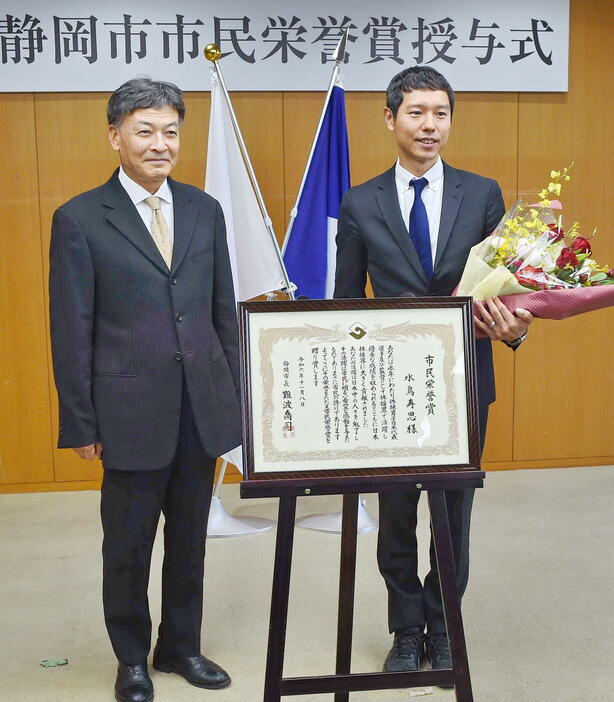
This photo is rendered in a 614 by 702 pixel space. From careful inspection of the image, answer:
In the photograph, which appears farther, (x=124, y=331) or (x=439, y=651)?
(x=439, y=651)

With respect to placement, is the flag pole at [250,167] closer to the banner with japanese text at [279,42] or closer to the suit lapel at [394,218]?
the banner with japanese text at [279,42]

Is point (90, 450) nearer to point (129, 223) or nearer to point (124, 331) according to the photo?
point (124, 331)

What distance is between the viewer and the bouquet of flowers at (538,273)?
76.4 inches

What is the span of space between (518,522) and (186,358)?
7.07 ft

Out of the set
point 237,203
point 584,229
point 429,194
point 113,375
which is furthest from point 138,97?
point 584,229

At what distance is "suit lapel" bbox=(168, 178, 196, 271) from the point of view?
2305mm

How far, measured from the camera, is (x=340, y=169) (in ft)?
12.5

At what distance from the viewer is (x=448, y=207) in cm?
236

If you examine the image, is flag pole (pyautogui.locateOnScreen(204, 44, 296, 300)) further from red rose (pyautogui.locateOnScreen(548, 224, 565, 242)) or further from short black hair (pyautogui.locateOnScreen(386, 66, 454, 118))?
red rose (pyautogui.locateOnScreen(548, 224, 565, 242))

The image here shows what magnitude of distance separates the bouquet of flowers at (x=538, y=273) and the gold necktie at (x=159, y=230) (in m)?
0.82

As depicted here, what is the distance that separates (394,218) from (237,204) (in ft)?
5.06

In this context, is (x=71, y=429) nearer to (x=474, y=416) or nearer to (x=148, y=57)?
(x=474, y=416)

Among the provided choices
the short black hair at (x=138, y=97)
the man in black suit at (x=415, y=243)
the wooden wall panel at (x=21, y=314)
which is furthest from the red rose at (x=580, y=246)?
the wooden wall panel at (x=21, y=314)

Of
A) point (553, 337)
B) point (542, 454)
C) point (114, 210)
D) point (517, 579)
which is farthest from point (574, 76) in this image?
point (114, 210)
